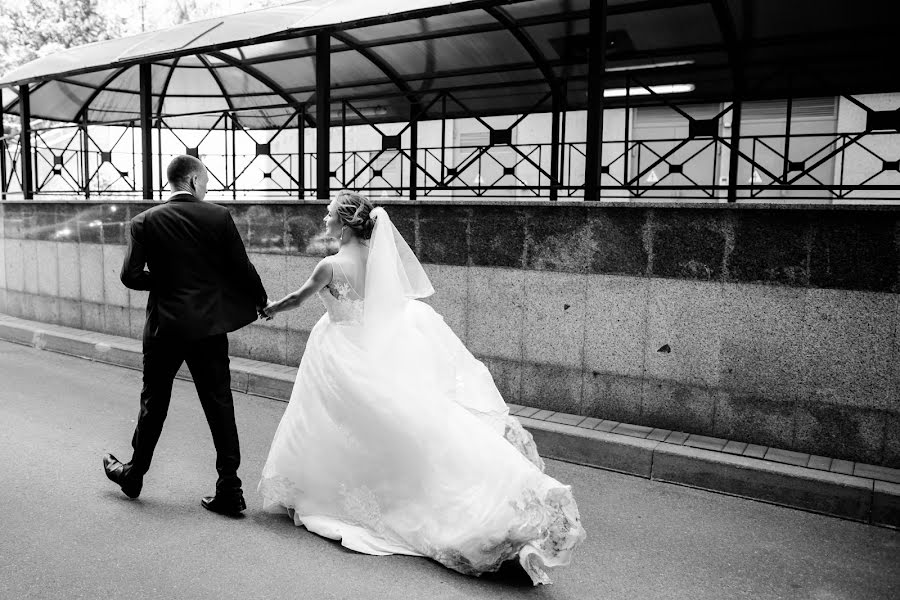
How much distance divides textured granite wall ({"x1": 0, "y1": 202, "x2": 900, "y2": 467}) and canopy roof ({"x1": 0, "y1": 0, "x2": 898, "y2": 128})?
228 cm

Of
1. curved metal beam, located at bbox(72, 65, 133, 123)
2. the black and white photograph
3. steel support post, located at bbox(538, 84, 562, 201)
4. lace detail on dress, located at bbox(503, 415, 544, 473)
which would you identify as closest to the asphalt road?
the black and white photograph

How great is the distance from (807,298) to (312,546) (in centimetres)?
389

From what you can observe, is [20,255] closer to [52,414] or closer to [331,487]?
[52,414]

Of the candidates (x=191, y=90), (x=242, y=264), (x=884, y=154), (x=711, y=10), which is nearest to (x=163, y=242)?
(x=242, y=264)

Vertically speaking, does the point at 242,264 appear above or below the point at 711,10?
below

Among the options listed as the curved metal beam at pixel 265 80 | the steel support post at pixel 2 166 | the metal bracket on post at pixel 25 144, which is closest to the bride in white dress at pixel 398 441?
the curved metal beam at pixel 265 80

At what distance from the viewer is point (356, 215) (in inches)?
172

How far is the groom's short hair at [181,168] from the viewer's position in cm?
441

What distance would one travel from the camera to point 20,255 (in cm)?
1170

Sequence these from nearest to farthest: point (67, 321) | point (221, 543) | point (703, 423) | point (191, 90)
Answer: point (221, 543) < point (703, 423) < point (67, 321) < point (191, 90)

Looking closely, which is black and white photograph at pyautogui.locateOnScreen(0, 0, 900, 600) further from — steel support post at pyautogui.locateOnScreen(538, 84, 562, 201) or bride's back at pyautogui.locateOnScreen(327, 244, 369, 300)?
steel support post at pyautogui.locateOnScreen(538, 84, 562, 201)

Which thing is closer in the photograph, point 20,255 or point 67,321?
point 67,321

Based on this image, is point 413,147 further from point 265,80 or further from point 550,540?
point 550,540

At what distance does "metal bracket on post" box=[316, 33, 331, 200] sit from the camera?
27.0ft
